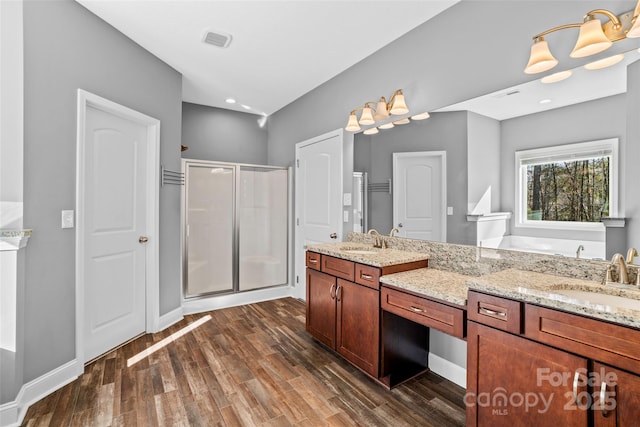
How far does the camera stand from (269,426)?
1.72m

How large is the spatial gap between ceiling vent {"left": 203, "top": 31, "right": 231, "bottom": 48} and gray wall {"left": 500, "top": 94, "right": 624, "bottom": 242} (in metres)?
2.28

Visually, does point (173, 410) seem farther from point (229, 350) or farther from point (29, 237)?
point (29, 237)

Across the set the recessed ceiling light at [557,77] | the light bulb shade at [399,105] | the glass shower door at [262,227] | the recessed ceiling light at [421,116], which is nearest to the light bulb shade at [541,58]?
the recessed ceiling light at [557,77]

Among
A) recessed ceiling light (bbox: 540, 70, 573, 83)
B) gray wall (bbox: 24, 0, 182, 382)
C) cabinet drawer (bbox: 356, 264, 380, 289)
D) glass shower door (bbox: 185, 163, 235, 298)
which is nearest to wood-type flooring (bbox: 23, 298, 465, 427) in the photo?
gray wall (bbox: 24, 0, 182, 382)

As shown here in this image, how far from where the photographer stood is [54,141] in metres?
2.06

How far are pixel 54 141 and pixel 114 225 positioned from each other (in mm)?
818

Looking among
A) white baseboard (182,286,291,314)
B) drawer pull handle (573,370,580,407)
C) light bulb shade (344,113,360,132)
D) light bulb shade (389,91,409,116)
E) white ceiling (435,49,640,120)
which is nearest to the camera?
drawer pull handle (573,370,580,407)

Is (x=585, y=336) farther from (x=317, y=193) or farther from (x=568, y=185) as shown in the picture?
(x=317, y=193)

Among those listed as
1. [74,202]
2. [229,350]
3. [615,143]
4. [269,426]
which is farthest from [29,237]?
[615,143]

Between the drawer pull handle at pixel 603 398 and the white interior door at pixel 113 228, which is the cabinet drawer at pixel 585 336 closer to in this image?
the drawer pull handle at pixel 603 398

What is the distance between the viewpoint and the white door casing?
2.30 meters

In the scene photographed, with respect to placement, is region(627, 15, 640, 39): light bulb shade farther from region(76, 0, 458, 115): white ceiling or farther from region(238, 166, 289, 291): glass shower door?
region(238, 166, 289, 291): glass shower door

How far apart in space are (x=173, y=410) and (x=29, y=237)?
4.57 ft

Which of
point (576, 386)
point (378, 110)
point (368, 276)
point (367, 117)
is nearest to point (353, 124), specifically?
point (367, 117)
